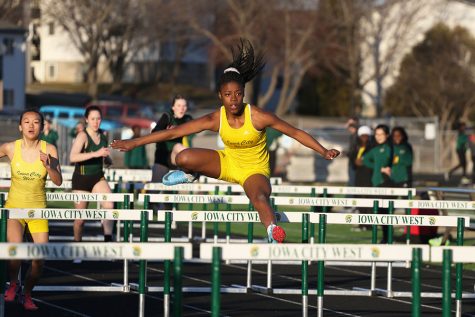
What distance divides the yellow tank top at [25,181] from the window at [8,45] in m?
63.9

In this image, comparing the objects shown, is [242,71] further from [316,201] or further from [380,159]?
[380,159]

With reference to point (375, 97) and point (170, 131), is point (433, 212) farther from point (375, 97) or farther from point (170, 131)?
point (375, 97)

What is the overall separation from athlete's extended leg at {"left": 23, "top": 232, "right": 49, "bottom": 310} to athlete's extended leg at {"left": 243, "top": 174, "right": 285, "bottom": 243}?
1.89 m

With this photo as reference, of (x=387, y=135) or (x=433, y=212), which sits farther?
(x=387, y=135)

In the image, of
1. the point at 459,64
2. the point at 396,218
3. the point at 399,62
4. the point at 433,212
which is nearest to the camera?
the point at 396,218

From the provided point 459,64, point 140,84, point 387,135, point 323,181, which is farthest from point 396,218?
point 140,84

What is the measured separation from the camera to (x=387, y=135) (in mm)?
23062

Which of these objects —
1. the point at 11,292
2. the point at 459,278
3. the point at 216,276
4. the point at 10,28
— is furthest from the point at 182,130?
the point at 10,28

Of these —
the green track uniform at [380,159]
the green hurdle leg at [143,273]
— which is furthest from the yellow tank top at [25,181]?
the green track uniform at [380,159]

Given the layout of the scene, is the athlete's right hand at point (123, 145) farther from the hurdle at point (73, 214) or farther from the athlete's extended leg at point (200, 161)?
the athlete's extended leg at point (200, 161)

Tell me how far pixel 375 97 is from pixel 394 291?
56684 mm

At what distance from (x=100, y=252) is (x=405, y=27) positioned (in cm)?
6135

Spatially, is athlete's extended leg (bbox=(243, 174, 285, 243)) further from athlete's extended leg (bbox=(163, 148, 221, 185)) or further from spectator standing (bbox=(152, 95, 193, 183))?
spectator standing (bbox=(152, 95, 193, 183))

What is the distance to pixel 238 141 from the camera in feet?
41.5
